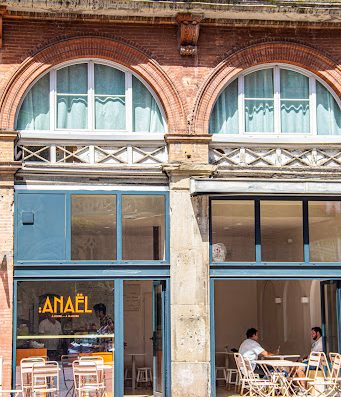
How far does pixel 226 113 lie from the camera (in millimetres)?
16438

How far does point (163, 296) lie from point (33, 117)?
13.9 ft

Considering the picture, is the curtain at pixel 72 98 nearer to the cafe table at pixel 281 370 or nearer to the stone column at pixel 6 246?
the stone column at pixel 6 246

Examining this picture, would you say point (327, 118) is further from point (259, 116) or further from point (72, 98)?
point (72, 98)

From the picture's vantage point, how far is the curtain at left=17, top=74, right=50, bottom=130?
1587 centimetres

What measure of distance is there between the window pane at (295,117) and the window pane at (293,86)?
15 centimetres

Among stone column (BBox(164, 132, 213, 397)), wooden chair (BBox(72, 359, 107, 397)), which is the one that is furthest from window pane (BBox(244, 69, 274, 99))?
wooden chair (BBox(72, 359, 107, 397))

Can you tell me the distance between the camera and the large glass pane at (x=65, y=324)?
1505 centimetres

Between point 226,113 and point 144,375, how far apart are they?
5955mm

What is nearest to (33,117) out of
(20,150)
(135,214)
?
(20,150)

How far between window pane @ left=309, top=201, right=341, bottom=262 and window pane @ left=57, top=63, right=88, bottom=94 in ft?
16.5

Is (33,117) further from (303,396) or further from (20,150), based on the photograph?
(303,396)

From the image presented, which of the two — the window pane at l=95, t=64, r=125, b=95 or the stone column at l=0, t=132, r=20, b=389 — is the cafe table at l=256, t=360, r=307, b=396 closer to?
the stone column at l=0, t=132, r=20, b=389

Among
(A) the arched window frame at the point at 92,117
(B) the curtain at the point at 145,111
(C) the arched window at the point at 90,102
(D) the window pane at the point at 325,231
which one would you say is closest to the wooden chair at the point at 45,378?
(A) the arched window frame at the point at 92,117

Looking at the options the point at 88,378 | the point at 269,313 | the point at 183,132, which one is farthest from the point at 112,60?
the point at 269,313
